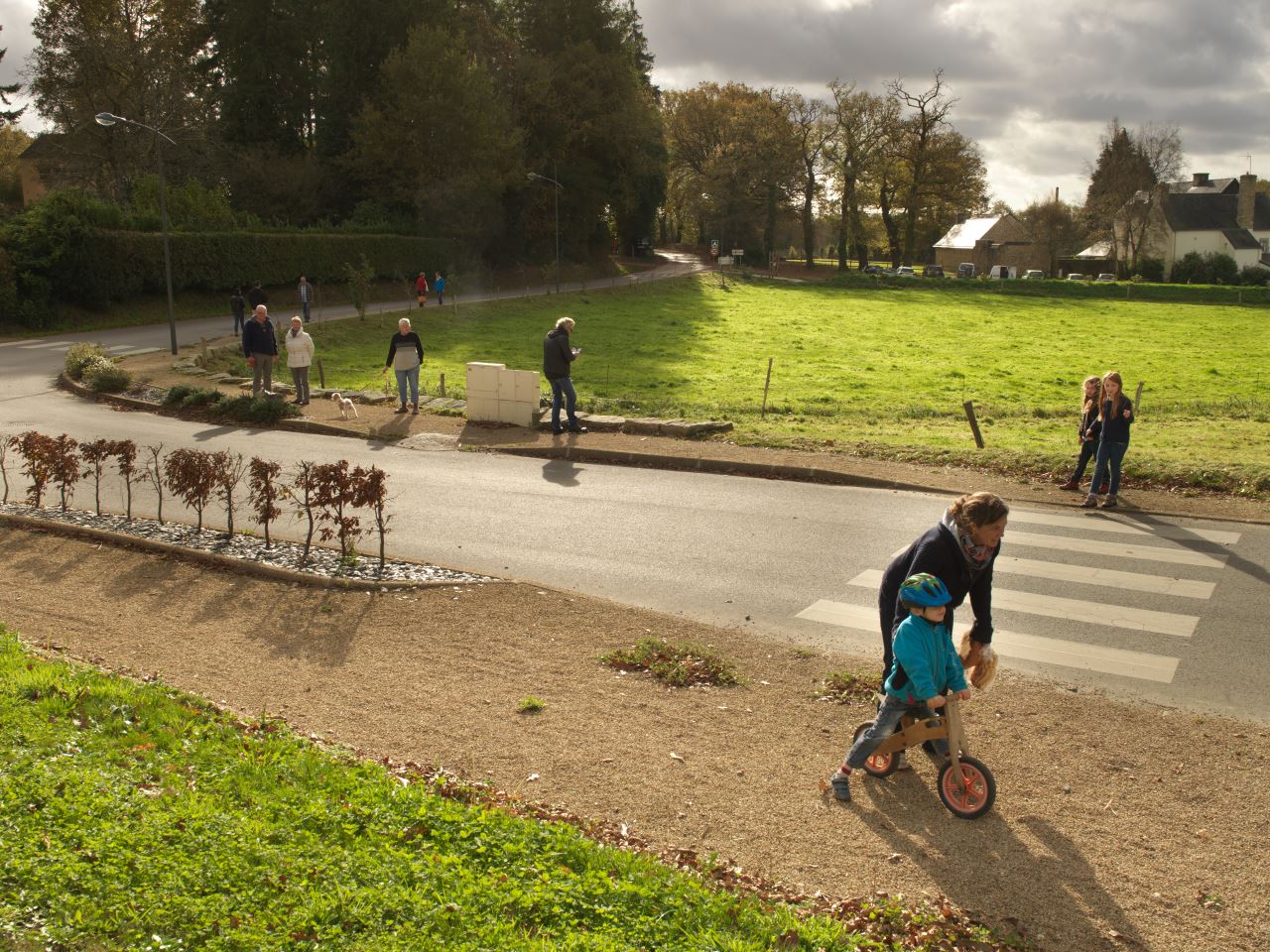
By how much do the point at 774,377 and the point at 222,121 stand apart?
134ft

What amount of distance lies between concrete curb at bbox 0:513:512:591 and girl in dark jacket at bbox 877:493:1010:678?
189 inches

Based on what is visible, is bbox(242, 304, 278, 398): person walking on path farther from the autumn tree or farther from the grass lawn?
the autumn tree

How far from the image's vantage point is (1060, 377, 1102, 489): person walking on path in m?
13.1

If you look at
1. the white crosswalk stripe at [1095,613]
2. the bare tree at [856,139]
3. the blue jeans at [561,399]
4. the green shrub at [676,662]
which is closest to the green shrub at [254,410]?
the blue jeans at [561,399]

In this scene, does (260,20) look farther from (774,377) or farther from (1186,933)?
(1186,933)

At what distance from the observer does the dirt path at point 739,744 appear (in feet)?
16.3

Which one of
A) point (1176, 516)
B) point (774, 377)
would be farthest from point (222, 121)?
point (1176, 516)

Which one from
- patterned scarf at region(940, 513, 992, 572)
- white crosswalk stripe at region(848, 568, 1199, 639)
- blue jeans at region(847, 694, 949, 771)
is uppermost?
patterned scarf at region(940, 513, 992, 572)

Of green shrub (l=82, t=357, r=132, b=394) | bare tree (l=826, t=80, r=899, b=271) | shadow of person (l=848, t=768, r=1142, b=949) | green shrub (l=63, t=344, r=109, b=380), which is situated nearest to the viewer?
shadow of person (l=848, t=768, r=1142, b=949)

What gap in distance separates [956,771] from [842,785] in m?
0.64

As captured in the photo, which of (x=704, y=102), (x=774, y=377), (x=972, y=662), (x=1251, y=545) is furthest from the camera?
(x=704, y=102)

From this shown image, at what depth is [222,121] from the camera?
5494cm

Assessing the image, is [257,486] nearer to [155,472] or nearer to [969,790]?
[155,472]

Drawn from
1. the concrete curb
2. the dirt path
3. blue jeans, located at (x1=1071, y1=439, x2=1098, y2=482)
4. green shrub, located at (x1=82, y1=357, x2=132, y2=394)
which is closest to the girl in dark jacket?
the dirt path
